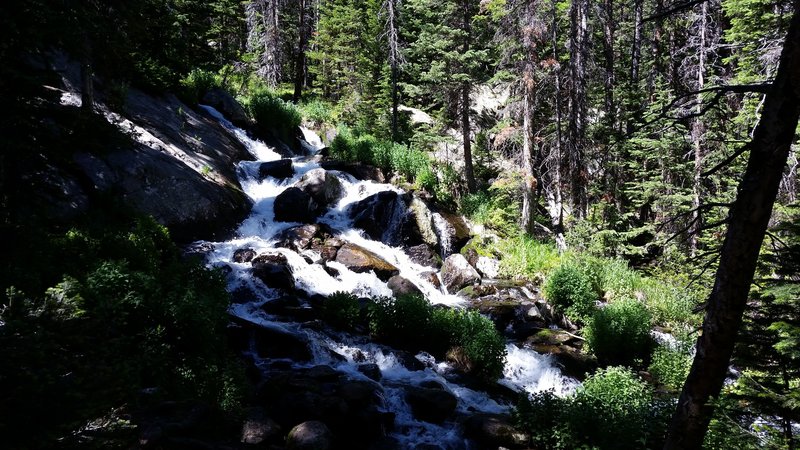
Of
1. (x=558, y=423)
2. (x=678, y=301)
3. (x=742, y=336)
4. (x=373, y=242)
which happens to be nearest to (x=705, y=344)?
(x=742, y=336)

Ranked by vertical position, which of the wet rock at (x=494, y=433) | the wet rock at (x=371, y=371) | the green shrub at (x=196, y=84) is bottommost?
the wet rock at (x=494, y=433)

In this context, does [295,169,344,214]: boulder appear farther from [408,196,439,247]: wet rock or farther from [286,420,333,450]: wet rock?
[286,420,333,450]: wet rock

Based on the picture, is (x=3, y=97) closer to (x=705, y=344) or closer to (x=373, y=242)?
(x=705, y=344)

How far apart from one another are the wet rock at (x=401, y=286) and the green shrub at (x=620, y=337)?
558 centimetres

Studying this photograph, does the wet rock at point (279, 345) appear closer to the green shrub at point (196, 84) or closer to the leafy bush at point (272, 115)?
the green shrub at point (196, 84)

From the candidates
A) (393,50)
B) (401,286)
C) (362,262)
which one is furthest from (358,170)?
(393,50)

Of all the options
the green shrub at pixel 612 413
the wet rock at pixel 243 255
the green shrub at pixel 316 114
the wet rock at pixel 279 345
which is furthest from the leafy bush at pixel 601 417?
the green shrub at pixel 316 114

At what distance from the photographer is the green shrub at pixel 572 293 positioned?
14555mm

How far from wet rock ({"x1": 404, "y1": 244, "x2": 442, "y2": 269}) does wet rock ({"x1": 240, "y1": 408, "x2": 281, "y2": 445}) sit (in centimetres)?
1149

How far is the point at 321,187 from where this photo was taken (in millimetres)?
19203

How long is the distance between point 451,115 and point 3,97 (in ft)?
69.9

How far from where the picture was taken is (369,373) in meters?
10.2

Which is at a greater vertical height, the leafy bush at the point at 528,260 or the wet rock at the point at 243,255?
the wet rock at the point at 243,255

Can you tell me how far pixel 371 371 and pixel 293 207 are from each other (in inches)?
363
